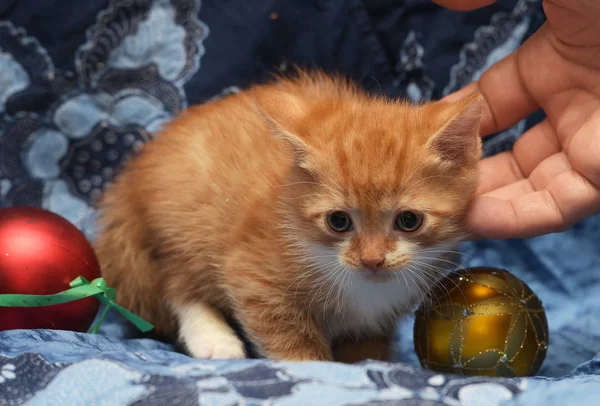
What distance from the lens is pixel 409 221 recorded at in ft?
4.15

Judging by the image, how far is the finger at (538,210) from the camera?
133cm

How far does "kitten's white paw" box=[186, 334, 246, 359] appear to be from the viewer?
148cm

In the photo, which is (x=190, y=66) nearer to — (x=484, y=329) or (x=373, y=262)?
(x=373, y=262)

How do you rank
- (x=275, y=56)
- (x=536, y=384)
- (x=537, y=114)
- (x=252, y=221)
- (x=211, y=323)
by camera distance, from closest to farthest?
(x=536, y=384)
(x=252, y=221)
(x=211, y=323)
(x=537, y=114)
(x=275, y=56)

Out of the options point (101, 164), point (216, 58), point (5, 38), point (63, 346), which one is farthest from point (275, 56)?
point (63, 346)

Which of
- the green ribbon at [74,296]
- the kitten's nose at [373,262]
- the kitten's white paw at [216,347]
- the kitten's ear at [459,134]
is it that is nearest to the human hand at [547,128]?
the kitten's ear at [459,134]

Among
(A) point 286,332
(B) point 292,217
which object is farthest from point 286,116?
(A) point 286,332

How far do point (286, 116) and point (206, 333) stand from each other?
507mm

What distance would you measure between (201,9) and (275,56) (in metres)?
0.24

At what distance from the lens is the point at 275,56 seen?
2.03 m

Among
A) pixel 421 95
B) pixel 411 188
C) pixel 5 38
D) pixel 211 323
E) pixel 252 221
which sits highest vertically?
pixel 5 38

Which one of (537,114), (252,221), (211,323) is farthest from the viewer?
(537,114)

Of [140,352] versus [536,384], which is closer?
[536,384]

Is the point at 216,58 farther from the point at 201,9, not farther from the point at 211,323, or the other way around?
the point at 211,323
